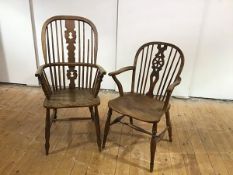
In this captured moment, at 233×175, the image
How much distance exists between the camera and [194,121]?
2.59m

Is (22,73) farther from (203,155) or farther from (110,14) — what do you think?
(203,155)

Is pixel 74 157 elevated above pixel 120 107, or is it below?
below

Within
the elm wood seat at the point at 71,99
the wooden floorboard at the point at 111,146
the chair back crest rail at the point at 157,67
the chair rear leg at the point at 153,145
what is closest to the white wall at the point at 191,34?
the wooden floorboard at the point at 111,146

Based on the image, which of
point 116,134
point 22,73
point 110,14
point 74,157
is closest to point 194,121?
point 116,134

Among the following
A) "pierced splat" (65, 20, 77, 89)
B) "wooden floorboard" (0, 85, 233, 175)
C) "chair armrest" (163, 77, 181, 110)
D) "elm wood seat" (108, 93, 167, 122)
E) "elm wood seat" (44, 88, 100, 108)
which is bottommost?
"wooden floorboard" (0, 85, 233, 175)

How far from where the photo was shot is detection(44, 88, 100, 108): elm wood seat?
184cm

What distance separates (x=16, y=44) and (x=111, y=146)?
6.65ft

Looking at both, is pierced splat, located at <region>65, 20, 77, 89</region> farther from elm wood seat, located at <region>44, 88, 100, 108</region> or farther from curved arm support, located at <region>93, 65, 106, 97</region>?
curved arm support, located at <region>93, 65, 106, 97</region>

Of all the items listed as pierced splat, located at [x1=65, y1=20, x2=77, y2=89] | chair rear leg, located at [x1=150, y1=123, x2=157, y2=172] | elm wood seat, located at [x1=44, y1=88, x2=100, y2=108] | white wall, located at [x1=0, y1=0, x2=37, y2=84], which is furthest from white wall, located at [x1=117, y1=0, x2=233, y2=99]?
chair rear leg, located at [x1=150, y1=123, x2=157, y2=172]

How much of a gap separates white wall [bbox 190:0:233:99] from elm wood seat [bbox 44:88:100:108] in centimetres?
160

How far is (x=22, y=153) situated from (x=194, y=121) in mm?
1762

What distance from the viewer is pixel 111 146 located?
2113 mm

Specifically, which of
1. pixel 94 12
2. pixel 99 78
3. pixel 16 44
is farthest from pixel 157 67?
pixel 16 44

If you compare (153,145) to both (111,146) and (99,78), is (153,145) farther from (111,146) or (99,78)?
(99,78)
